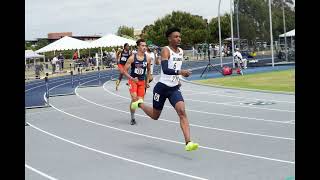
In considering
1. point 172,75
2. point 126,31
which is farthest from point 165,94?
point 126,31

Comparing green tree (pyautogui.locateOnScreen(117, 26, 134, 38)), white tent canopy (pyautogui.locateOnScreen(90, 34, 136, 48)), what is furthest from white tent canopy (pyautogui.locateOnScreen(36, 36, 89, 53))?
green tree (pyautogui.locateOnScreen(117, 26, 134, 38))

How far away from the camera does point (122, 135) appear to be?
973 centimetres

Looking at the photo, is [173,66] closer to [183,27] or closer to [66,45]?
[66,45]

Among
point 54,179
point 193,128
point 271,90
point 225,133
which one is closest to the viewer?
point 54,179

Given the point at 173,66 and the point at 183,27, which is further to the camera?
the point at 183,27

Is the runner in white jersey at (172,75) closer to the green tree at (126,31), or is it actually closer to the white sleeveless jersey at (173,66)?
the white sleeveless jersey at (173,66)

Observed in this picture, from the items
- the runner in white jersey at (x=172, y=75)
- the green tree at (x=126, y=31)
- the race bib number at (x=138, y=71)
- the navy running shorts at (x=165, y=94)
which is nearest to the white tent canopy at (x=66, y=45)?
the race bib number at (x=138, y=71)

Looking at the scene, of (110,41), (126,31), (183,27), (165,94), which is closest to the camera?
(165,94)

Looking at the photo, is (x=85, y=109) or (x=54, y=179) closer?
(x=54, y=179)

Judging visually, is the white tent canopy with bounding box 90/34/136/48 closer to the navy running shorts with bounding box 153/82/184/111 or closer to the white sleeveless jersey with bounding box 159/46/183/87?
the navy running shorts with bounding box 153/82/184/111

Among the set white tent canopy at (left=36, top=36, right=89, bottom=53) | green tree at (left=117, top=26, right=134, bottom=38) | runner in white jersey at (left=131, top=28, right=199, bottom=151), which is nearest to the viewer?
runner in white jersey at (left=131, top=28, right=199, bottom=151)
